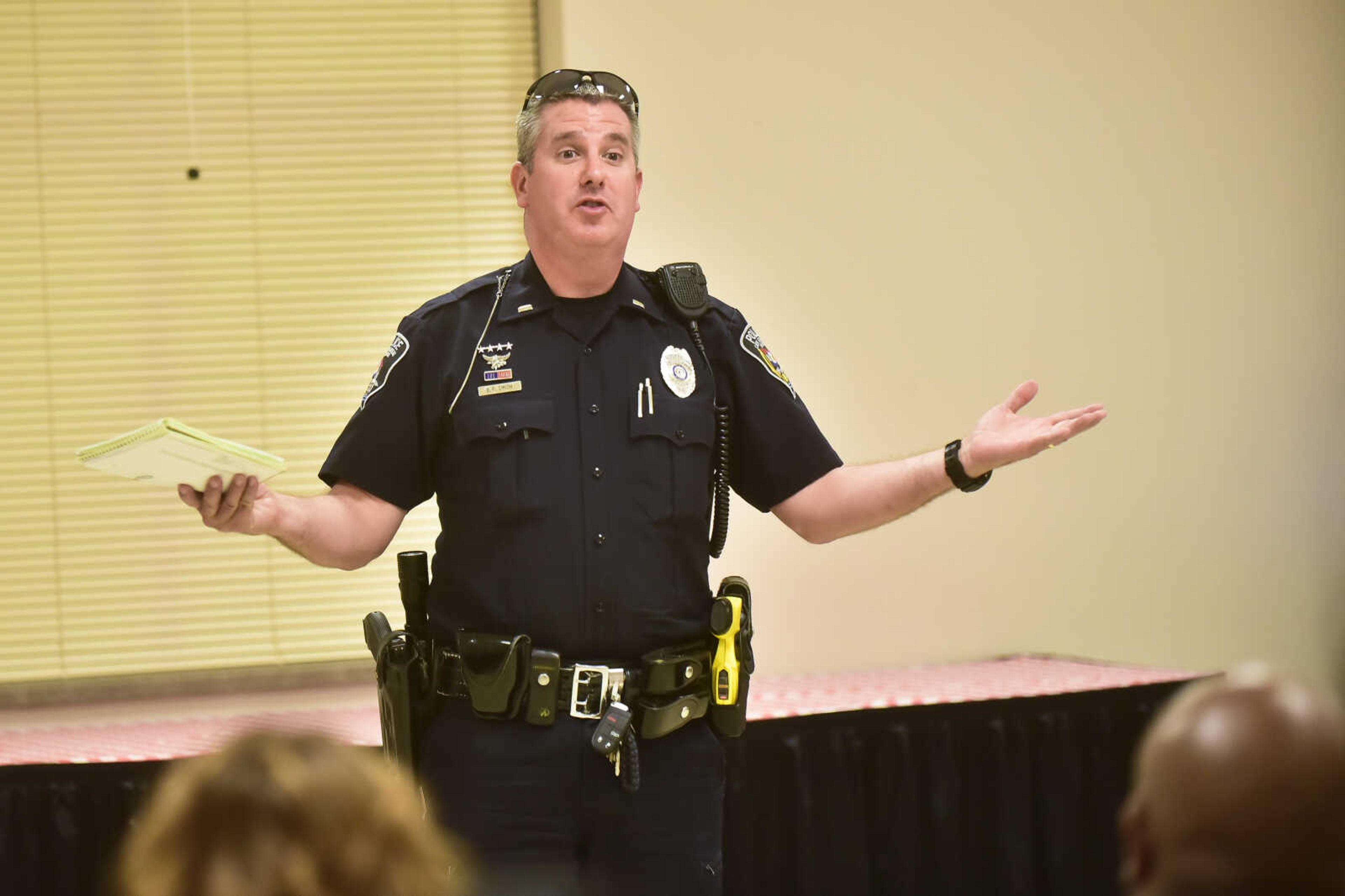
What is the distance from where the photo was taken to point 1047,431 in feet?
6.93

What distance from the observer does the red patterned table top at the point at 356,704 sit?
3381 millimetres

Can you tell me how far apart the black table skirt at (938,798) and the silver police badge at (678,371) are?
1.32 m

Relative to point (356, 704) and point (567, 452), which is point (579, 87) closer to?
point (567, 452)

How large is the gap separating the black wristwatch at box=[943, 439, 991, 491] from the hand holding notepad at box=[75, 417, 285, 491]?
3.41ft

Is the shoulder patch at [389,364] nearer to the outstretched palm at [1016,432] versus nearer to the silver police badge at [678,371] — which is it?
the silver police badge at [678,371]

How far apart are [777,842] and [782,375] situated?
1.46 m

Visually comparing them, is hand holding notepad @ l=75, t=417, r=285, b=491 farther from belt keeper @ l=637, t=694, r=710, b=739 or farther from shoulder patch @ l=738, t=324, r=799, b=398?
shoulder patch @ l=738, t=324, r=799, b=398

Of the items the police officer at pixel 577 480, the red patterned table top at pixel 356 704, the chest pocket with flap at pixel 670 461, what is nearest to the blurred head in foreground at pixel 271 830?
the police officer at pixel 577 480

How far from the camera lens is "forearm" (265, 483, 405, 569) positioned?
82.8 inches

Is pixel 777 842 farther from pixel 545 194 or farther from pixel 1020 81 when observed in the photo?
pixel 1020 81

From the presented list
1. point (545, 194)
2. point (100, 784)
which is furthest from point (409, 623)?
point (100, 784)

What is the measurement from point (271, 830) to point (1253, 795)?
526 mm

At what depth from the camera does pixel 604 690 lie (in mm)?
2084

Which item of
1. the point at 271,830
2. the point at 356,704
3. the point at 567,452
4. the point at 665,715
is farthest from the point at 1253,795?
the point at 356,704
